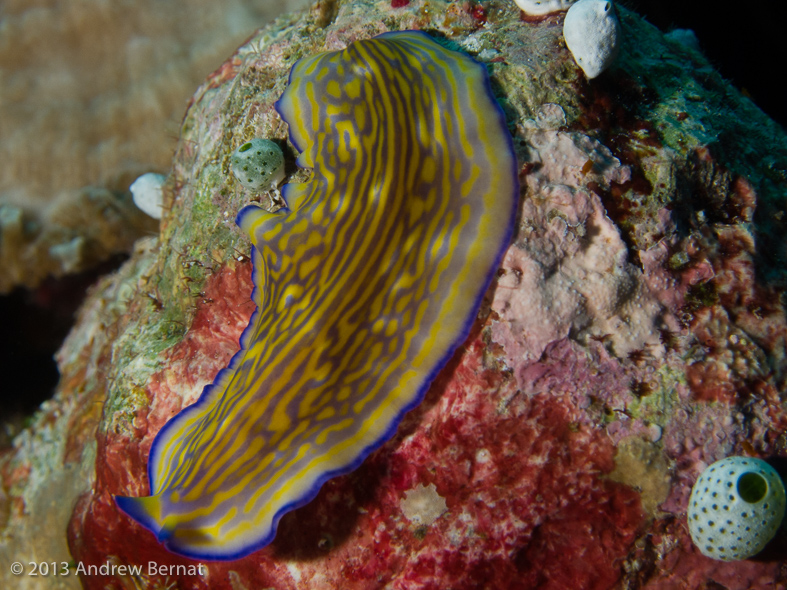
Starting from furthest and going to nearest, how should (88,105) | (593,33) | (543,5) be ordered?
(88,105) < (543,5) < (593,33)

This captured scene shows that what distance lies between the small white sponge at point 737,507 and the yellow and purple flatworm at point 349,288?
1.26 m

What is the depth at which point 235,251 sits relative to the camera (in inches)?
111

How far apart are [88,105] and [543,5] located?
218 inches

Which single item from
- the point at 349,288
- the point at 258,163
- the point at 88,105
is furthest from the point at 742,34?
the point at 88,105

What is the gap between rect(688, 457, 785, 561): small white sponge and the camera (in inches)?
78.7

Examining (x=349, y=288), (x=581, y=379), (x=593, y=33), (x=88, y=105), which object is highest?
(x=88, y=105)

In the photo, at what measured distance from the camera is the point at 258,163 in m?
2.61

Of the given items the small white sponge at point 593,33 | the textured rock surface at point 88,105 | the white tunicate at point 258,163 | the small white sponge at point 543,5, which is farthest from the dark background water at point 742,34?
the white tunicate at point 258,163

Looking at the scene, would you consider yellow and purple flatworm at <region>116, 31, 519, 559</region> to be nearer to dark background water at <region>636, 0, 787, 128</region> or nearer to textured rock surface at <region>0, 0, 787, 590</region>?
textured rock surface at <region>0, 0, 787, 590</region>

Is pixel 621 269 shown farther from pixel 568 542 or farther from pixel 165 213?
pixel 165 213

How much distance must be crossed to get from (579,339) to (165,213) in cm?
365

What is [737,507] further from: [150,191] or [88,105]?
[88,105]

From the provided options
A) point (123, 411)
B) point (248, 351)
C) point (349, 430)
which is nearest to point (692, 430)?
point (349, 430)

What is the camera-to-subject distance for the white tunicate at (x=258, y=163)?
8.54 ft
